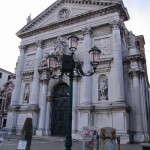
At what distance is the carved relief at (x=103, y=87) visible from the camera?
17828 millimetres

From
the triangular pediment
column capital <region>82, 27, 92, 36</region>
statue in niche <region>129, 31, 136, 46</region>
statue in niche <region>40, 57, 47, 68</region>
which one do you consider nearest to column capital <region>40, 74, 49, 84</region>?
statue in niche <region>40, 57, 47, 68</region>

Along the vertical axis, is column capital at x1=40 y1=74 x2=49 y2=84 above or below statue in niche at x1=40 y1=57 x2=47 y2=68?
below

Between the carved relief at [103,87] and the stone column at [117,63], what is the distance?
960 millimetres

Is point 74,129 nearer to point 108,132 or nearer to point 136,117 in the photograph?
point 136,117

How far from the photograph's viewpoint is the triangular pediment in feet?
67.7

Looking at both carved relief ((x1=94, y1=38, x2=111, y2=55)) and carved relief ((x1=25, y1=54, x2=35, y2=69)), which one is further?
carved relief ((x1=25, y1=54, x2=35, y2=69))

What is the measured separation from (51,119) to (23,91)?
5400 mm

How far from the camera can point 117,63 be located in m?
17.5

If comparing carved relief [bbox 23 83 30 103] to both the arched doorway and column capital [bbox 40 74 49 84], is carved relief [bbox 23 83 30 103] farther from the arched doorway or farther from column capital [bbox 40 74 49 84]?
the arched doorway

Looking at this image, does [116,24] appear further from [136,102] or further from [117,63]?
[136,102]

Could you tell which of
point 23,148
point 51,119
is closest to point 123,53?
point 51,119

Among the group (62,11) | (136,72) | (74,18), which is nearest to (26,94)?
(74,18)

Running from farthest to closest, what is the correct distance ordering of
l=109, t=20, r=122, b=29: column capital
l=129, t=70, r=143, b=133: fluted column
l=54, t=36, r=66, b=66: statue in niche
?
l=54, t=36, r=66, b=66: statue in niche < l=109, t=20, r=122, b=29: column capital < l=129, t=70, r=143, b=133: fluted column

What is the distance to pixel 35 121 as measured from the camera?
20.5 m
